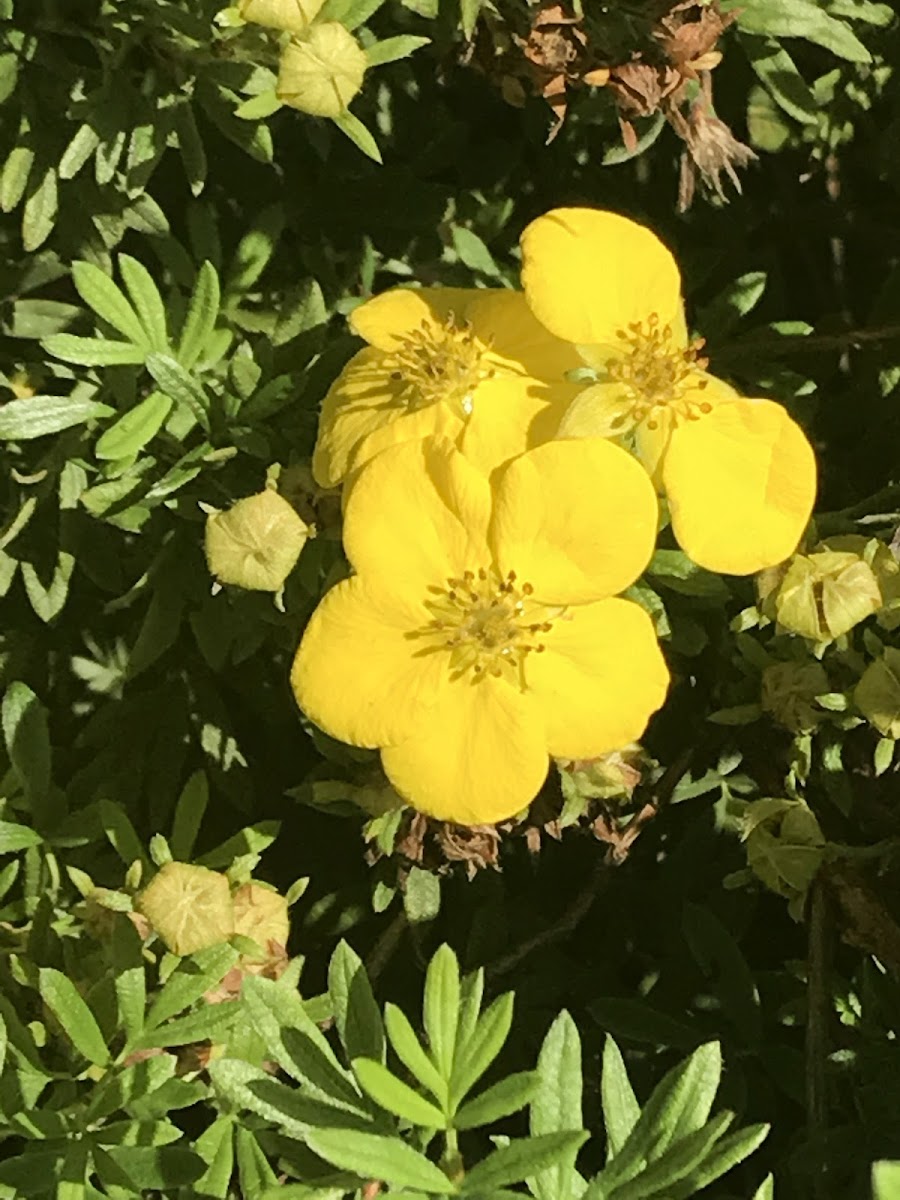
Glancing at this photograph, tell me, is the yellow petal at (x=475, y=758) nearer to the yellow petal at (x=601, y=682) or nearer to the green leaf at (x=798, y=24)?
the yellow petal at (x=601, y=682)

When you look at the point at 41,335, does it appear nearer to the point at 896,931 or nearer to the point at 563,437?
the point at 563,437

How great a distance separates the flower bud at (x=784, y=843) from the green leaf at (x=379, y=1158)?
61 centimetres

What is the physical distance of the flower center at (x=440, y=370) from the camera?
1.68 metres

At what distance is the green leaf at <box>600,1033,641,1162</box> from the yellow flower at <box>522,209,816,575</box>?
1.69 ft

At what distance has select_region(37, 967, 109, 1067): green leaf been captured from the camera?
157 cm

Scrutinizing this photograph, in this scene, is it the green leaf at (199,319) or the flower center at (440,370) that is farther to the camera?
the green leaf at (199,319)

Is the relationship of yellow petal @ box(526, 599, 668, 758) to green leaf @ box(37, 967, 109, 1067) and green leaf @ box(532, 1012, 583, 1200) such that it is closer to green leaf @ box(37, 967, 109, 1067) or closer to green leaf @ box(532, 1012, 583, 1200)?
green leaf @ box(532, 1012, 583, 1200)

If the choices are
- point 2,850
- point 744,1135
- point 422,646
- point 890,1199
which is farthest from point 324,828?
point 890,1199

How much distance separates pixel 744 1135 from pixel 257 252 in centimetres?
129

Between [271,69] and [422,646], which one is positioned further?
[271,69]

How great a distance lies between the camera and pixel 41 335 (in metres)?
2.11

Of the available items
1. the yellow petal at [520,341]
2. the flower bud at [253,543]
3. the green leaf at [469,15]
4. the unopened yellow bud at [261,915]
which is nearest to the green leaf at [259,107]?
the green leaf at [469,15]

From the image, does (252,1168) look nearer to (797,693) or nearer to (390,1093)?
(390,1093)

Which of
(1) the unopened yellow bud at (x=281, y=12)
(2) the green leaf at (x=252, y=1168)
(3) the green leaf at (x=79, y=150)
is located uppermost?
(1) the unopened yellow bud at (x=281, y=12)
